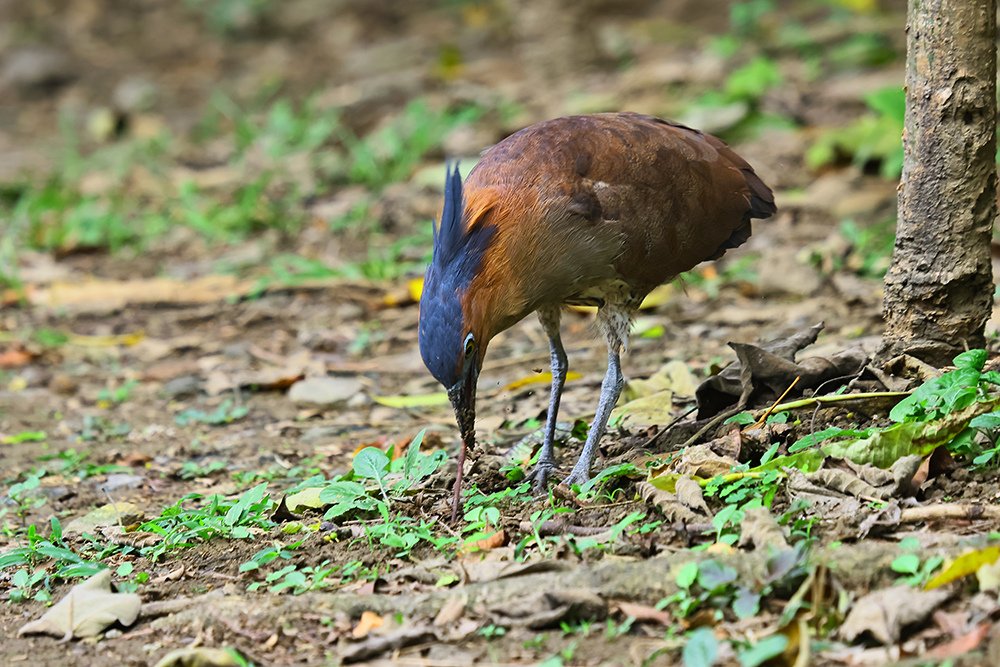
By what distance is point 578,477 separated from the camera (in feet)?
15.4

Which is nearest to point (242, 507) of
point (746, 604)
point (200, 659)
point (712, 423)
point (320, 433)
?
point (200, 659)

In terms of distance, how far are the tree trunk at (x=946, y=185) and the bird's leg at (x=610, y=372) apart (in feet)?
3.45

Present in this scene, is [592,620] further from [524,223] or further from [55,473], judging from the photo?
[55,473]

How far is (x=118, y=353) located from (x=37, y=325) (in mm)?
907

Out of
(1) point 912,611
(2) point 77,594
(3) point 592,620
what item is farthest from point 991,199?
(2) point 77,594

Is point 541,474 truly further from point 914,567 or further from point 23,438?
point 23,438

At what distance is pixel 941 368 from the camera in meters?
4.54

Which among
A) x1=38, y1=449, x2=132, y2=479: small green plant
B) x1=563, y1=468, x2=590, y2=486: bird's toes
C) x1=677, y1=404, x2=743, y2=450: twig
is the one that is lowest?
x1=38, y1=449, x2=132, y2=479: small green plant

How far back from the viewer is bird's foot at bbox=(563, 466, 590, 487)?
184 inches

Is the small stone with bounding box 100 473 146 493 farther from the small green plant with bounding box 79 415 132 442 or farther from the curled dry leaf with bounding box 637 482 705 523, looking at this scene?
the curled dry leaf with bounding box 637 482 705 523

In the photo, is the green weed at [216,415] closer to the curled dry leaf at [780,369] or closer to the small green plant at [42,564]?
the small green plant at [42,564]

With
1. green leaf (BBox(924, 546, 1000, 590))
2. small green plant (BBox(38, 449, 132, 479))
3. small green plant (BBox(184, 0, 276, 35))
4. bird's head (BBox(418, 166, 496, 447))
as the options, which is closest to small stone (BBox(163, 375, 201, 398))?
small green plant (BBox(38, 449, 132, 479))

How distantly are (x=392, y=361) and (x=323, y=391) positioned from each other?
0.60 metres

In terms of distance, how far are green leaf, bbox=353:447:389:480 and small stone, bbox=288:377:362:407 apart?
202 centimetres
